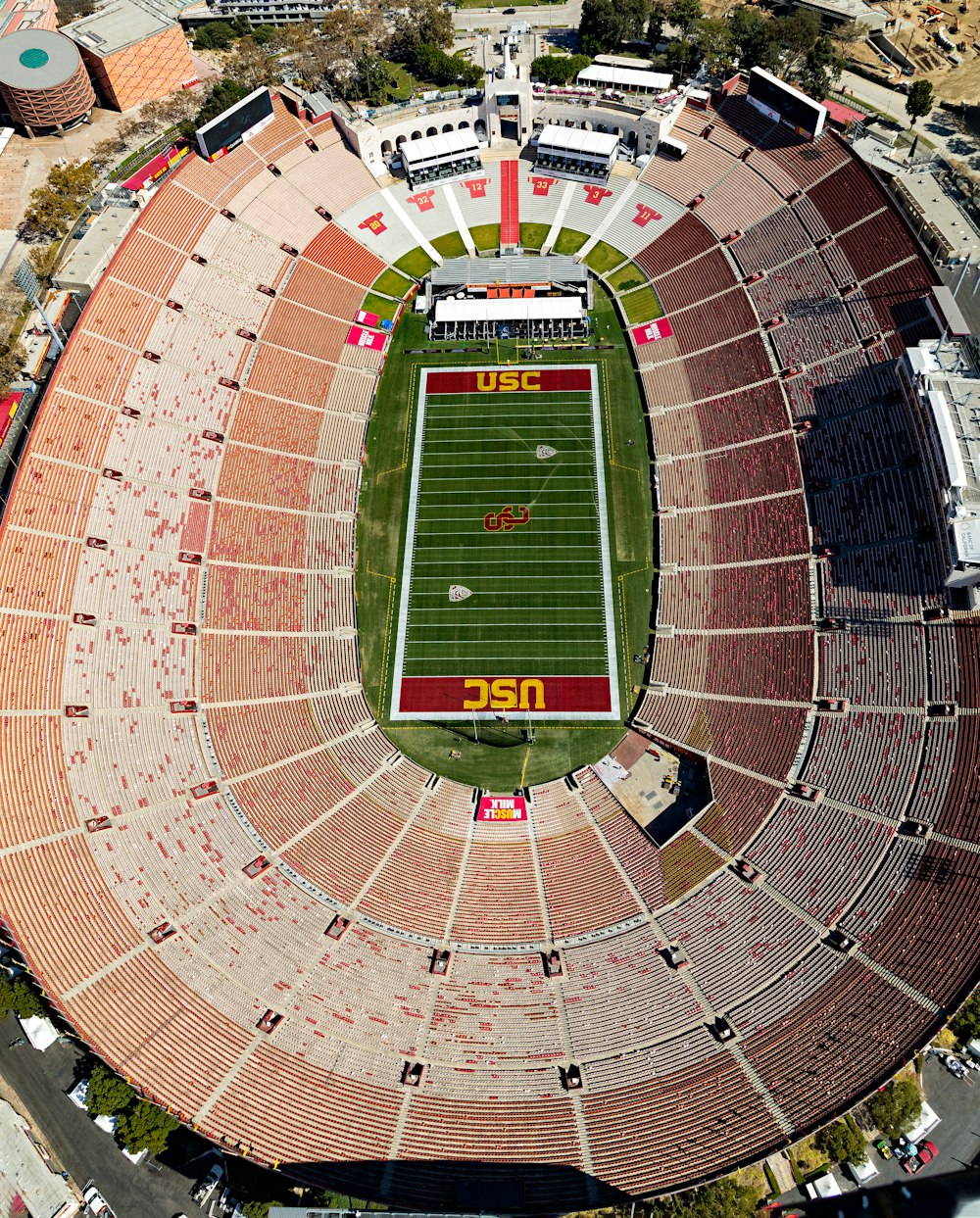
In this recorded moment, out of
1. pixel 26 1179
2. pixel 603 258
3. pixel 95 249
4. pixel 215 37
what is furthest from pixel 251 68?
pixel 26 1179

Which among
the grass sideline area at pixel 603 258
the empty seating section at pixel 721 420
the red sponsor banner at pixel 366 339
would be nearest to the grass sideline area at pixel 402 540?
the red sponsor banner at pixel 366 339

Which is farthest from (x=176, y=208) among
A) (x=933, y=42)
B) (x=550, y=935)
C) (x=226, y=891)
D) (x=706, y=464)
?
(x=933, y=42)

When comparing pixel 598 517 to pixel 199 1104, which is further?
pixel 598 517

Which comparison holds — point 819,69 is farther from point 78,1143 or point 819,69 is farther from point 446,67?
point 78,1143

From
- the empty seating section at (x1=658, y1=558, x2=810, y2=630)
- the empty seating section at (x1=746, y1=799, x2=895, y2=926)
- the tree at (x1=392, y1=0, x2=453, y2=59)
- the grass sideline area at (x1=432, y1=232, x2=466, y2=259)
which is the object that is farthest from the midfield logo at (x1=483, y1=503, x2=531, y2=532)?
the tree at (x1=392, y1=0, x2=453, y2=59)

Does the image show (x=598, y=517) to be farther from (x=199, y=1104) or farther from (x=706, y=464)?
(x=199, y=1104)

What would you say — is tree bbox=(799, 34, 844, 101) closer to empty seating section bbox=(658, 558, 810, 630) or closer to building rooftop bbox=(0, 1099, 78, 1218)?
empty seating section bbox=(658, 558, 810, 630)

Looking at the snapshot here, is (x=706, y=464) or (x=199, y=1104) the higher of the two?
(x=706, y=464)

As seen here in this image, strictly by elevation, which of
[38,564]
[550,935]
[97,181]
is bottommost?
[550,935]

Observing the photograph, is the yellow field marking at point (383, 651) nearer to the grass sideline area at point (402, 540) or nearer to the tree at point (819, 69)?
the grass sideline area at point (402, 540)
